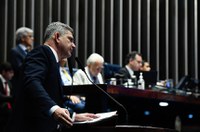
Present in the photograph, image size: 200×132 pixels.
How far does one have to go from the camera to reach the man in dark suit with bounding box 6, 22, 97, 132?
2271mm

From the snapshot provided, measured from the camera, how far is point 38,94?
227cm

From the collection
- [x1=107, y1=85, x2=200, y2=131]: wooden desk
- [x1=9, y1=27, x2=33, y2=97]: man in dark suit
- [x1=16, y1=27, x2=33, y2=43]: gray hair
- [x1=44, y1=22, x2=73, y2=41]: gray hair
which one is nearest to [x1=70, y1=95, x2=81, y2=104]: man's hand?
[x1=107, y1=85, x2=200, y2=131]: wooden desk

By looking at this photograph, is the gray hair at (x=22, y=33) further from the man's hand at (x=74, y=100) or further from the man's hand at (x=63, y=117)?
the man's hand at (x=63, y=117)

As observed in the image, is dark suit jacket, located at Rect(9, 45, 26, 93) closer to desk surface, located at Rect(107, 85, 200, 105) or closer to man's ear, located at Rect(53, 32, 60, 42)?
desk surface, located at Rect(107, 85, 200, 105)

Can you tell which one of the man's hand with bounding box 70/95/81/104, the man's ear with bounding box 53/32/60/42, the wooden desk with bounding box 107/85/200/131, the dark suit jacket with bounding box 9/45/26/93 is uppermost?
the man's ear with bounding box 53/32/60/42

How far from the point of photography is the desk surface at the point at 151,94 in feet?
14.0

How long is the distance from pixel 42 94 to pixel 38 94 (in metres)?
0.02

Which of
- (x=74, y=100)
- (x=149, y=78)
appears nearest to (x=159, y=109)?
(x=149, y=78)

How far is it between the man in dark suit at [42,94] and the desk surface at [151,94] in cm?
159

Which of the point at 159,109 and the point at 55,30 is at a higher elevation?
the point at 55,30

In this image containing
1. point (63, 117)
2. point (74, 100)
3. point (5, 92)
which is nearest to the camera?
point (63, 117)

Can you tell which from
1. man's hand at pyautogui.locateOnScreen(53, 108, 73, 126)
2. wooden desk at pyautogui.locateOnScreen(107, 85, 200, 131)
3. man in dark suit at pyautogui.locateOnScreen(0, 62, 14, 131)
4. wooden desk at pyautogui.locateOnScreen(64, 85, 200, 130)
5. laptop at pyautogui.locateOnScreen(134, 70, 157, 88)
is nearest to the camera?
man's hand at pyautogui.locateOnScreen(53, 108, 73, 126)

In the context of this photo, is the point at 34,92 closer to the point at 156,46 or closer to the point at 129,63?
the point at 129,63

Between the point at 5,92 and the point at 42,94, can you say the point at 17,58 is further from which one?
the point at 42,94
